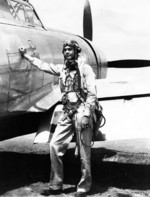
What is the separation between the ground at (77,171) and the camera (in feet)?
19.1

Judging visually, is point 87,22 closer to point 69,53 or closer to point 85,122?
point 69,53

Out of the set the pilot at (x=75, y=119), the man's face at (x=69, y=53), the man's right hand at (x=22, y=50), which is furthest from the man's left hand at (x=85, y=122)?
the man's right hand at (x=22, y=50)

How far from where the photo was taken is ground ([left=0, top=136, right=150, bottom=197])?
5832mm

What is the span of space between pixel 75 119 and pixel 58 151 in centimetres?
56

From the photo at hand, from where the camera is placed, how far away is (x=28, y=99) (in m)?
6.26

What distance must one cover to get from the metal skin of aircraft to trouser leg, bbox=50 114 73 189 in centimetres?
71

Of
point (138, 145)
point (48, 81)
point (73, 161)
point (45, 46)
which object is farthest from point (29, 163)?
point (138, 145)

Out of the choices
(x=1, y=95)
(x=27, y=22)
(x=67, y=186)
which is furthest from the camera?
(x=27, y=22)

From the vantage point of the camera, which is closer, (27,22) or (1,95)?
(1,95)

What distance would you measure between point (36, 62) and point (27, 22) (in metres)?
1.80

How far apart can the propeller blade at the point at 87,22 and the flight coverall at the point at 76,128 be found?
24.1 feet

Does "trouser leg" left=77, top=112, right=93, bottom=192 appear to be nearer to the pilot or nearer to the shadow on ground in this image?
the pilot

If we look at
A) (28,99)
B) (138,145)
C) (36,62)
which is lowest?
(138,145)

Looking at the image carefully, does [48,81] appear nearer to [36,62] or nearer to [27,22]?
[36,62]
